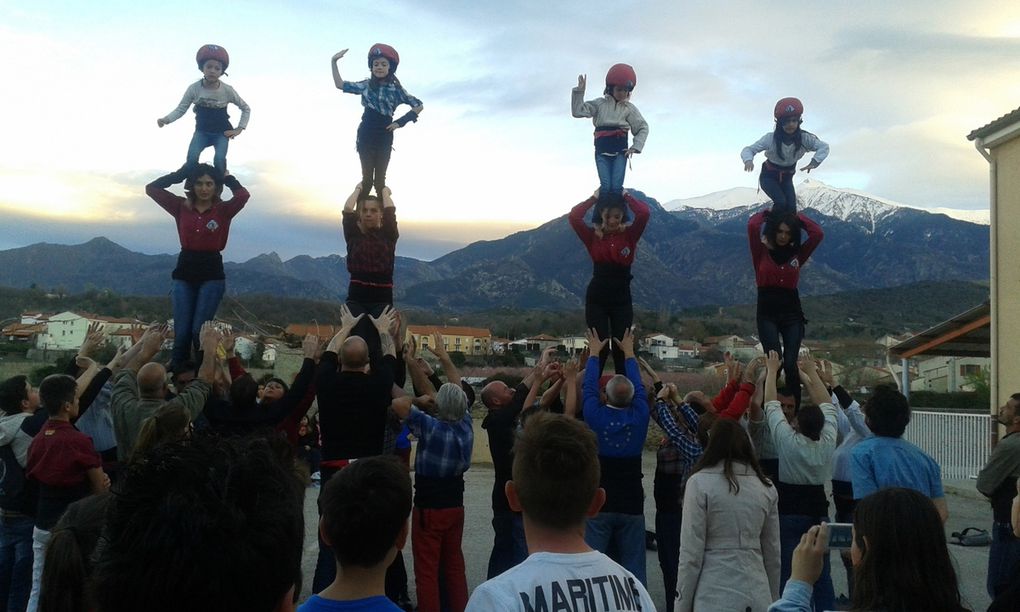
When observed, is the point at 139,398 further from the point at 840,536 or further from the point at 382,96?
the point at 840,536

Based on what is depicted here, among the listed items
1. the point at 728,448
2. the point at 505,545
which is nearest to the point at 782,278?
the point at 505,545

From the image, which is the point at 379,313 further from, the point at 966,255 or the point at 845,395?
the point at 966,255

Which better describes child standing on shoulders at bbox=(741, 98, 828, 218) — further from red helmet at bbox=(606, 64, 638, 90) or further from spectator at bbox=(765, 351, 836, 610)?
spectator at bbox=(765, 351, 836, 610)

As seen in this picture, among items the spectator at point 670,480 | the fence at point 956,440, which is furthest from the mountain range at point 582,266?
the spectator at point 670,480

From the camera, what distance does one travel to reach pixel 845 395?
729 centimetres

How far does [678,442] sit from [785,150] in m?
3.51

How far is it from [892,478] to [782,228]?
11.6ft

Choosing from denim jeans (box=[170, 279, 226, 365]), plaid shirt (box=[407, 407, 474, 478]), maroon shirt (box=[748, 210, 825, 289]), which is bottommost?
plaid shirt (box=[407, 407, 474, 478])

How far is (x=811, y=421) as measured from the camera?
6352 mm

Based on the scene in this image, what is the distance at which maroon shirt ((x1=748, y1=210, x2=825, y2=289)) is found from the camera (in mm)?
8492

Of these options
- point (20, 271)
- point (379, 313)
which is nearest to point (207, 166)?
point (379, 313)

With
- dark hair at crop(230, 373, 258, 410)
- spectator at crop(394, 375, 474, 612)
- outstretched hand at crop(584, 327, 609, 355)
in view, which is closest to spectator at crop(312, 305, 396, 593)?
spectator at crop(394, 375, 474, 612)

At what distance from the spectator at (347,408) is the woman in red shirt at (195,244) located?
2.55m

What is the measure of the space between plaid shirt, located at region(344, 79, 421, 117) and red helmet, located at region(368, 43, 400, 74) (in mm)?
199
